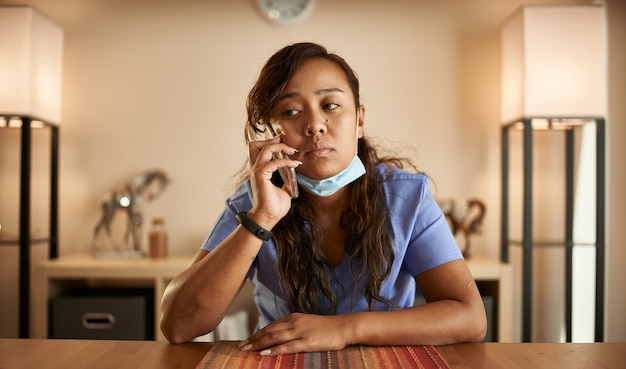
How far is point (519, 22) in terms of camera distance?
2619 mm

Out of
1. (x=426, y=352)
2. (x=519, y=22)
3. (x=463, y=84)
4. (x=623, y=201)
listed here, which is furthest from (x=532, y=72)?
(x=426, y=352)

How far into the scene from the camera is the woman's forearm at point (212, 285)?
1.19 metres

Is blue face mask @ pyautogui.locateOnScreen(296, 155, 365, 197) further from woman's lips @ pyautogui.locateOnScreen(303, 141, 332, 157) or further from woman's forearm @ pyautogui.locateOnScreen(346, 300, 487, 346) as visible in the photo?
woman's forearm @ pyautogui.locateOnScreen(346, 300, 487, 346)

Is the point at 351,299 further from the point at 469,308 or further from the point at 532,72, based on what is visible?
the point at 532,72

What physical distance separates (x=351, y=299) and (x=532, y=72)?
1696 millimetres

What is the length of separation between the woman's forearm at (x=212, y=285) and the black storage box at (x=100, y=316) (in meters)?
1.43

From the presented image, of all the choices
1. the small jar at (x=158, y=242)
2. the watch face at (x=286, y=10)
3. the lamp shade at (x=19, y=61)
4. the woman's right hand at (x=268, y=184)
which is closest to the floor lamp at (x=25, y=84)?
the lamp shade at (x=19, y=61)

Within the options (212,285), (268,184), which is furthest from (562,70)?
(212,285)

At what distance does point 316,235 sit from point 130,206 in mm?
1728

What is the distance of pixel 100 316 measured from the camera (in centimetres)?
254

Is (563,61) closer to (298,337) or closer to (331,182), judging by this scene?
(331,182)

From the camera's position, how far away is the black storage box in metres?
2.54

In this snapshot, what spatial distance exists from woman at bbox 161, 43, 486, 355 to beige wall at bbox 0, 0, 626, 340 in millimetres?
1588

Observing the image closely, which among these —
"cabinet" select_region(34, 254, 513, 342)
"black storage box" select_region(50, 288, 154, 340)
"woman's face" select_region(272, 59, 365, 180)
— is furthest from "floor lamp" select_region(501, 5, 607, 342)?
"black storage box" select_region(50, 288, 154, 340)
